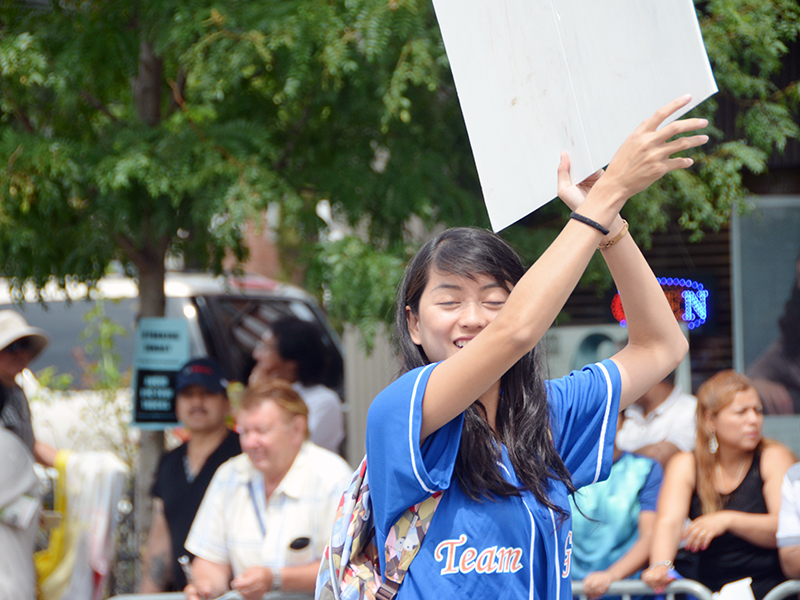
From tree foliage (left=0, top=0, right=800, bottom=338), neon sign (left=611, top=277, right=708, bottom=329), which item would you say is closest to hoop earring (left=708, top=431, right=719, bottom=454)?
tree foliage (left=0, top=0, right=800, bottom=338)

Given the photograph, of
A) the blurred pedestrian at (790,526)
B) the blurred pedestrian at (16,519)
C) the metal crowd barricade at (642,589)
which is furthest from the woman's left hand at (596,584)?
the blurred pedestrian at (16,519)

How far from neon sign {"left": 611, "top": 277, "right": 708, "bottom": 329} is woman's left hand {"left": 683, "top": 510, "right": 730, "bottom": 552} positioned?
1.83 m

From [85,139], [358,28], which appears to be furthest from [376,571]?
[85,139]

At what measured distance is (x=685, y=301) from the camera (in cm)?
521

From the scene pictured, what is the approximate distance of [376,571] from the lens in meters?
1.63

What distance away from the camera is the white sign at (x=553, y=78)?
4.75ft

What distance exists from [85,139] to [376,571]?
3.21m

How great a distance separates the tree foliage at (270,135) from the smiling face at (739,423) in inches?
Answer: 34.3

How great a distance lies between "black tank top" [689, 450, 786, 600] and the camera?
345 cm

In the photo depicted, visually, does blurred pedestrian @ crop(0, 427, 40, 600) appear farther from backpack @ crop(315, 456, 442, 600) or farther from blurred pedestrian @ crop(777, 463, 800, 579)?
blurred pedestrian @ crop(777, 463, 800, 579)

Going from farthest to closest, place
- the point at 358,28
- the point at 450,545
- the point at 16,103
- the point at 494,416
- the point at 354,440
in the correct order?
the point at 354,440 < the point at 16,103 < the point at 358,28 < the point at 494,416 < the point at 450,545

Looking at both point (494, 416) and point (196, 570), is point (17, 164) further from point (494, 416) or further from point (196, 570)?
point (494, 416)

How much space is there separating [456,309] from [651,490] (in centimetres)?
229

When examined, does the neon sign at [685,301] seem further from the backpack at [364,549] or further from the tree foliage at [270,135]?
the backpack at [364,549]
